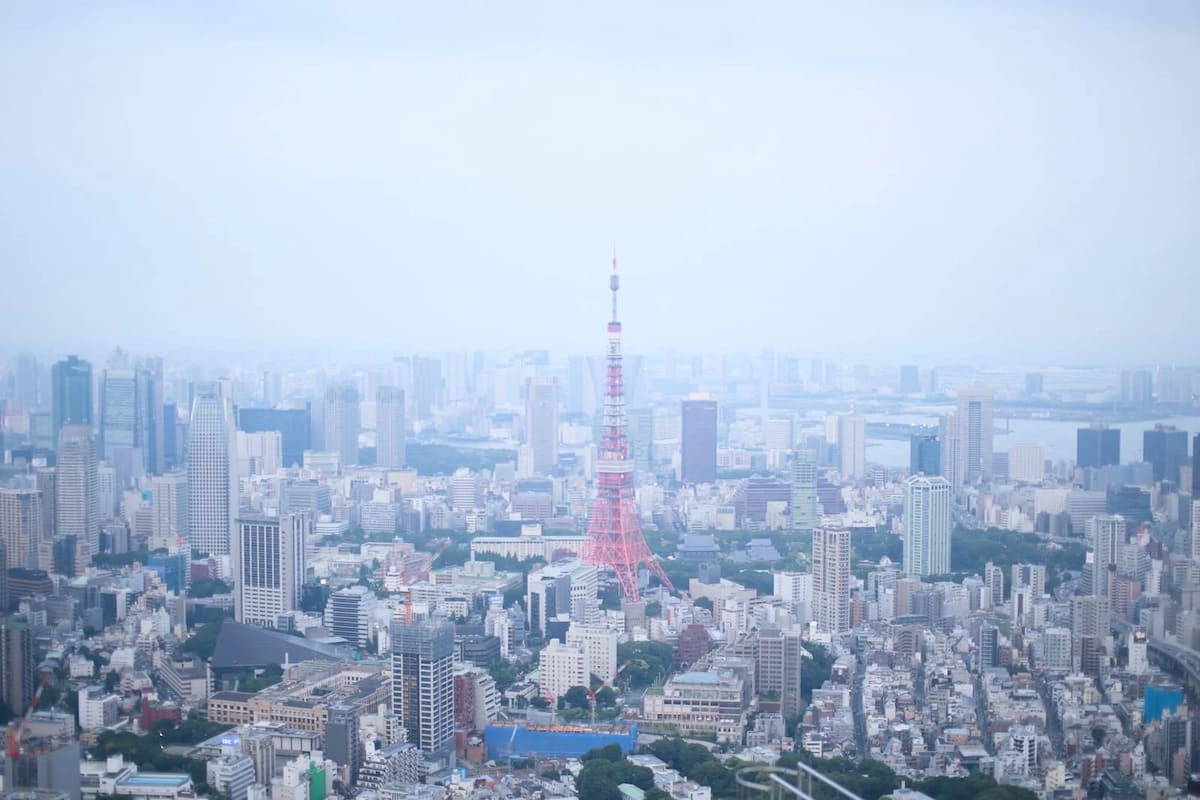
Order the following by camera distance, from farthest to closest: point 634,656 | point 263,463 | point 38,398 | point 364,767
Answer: point 263,463 < point 38,398 < point 634,656 < point 364,767

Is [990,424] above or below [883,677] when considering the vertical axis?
above

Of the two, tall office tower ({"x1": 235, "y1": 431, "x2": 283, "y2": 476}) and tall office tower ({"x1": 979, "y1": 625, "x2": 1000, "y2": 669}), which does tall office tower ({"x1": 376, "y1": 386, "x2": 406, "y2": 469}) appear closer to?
tall office tower ({"x1": 235, "y1": 431, "x2": 283, "y2": 476})

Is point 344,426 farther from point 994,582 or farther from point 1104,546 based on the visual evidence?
point 1104,546

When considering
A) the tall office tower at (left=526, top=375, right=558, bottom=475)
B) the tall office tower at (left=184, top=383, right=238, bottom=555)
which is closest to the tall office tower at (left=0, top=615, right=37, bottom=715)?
the tall office tower at (left=184, top=383, right=238, bottom=555)

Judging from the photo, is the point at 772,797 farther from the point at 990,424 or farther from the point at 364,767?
the point at 990,424

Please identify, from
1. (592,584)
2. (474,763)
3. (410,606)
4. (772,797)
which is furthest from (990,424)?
(772,797)

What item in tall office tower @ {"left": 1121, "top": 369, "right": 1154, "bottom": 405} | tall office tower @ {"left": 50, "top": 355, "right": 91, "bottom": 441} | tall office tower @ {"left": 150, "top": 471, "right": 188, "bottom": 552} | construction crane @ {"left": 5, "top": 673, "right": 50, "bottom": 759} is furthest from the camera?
tall office tower @ {"left": 150, "top": 471, "right": 188, "bottom": 552}

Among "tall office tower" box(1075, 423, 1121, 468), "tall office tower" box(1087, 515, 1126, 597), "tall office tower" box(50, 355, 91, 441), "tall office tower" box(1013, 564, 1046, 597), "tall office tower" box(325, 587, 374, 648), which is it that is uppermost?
"tall office tower" box(50, 355, 91, 441)
